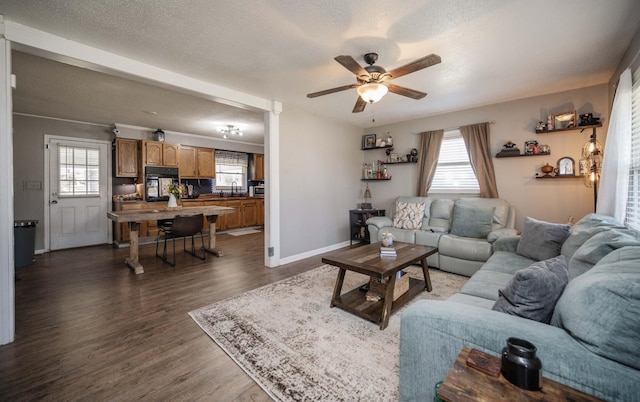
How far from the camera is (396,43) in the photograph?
2330mm

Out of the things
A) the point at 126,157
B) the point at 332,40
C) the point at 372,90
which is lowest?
the point at 126,157

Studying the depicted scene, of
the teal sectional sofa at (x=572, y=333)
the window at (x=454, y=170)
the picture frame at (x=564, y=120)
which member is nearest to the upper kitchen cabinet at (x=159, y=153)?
the window at (x=454, y=170)

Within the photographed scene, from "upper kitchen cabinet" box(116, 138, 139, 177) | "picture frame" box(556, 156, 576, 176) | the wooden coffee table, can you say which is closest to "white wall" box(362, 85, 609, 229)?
"picture frame" box(556, 156, 576, 176)

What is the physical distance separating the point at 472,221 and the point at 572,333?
3000 mm

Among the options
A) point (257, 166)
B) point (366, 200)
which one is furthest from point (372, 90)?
point (257, 166)

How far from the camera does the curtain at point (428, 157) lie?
4.52m

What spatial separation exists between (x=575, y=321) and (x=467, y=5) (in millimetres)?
2036

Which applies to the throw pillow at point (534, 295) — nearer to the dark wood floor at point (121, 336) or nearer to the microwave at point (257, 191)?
the dark wood floor at point (121, 336)

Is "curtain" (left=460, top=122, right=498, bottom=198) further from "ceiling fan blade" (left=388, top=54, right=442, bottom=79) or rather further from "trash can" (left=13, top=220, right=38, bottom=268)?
"trash can" (left=13, top=220, right=38, bottom=268)

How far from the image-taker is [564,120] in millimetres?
3438

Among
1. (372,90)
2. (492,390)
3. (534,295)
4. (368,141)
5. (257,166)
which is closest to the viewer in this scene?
(492,390)

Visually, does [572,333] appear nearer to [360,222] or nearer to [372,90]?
[372,90]

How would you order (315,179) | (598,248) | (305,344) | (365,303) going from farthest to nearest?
(315,179), (365,303), (305,344), (598,248)

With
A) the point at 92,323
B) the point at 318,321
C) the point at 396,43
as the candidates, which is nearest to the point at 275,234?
the point at 318,321
